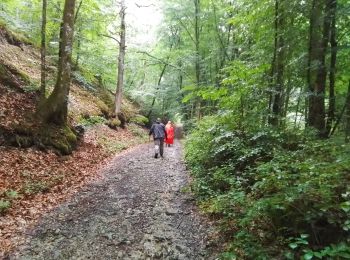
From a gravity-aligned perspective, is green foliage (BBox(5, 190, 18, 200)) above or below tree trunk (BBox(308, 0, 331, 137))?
below

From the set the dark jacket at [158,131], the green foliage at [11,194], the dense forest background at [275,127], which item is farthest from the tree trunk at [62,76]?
the green foliage at [11,194]

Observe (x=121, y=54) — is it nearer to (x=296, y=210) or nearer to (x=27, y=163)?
(x=27, y=163)

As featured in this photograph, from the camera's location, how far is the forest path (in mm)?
5164

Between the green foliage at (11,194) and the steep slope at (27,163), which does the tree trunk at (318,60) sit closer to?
the steep slope at (27,163)

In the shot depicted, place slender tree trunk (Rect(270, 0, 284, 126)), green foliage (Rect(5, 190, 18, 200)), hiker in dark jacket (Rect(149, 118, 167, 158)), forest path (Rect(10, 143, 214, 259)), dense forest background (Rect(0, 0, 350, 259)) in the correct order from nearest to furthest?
dense forest background (Rect(0, 0, 350, 259)) → forest path (Rect(10, 143, 214, 259)) → green foliage (Rect(5, 190, 18, 200)) → slender tree trunk (Rect(270, 0, 284, 126)) → hiker in dark jacket (Rect(149, 118, 167, 158))

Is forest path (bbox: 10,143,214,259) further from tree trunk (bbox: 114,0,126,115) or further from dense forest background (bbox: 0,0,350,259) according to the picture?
tree trunk (bbox: 114,0,126,115)

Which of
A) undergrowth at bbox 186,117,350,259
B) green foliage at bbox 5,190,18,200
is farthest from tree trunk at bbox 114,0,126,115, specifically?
undergrowth at bbox 186,117,350,259

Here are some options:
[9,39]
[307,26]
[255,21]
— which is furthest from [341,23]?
[9,39]

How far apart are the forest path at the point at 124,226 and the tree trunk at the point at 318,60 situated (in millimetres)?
3875

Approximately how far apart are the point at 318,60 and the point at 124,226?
5.84 meters

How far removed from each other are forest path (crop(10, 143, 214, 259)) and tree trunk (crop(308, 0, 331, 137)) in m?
3.87

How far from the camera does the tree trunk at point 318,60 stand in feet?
24.4

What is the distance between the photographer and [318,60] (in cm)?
738

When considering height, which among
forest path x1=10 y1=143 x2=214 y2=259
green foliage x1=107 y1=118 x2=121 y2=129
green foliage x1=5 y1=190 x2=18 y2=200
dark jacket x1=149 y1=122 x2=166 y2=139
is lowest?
forest path x1=10 y1=143 x2=214 y2=259
